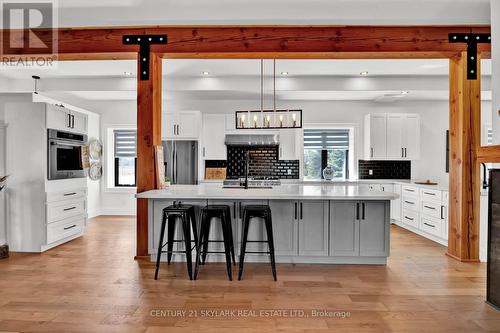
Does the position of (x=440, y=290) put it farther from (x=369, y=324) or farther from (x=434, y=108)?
(x=434, y=108)

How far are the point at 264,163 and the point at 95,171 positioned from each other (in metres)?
3.76

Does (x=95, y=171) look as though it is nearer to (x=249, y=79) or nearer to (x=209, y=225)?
(x=249, y=79)

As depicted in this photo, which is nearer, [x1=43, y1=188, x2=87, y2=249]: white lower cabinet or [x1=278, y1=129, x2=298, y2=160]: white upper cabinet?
[x1=43, y1=188, x2=87, y2=249]: white lower cabinet

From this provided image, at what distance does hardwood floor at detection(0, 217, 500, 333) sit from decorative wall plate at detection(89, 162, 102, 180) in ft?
A: 10.1

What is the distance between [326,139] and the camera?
284 inches

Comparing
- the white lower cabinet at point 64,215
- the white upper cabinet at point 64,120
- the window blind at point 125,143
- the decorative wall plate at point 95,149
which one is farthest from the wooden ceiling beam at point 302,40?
the window blind at point 125,143

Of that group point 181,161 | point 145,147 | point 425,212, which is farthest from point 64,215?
point 425,212

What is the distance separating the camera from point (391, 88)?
582 centimetres

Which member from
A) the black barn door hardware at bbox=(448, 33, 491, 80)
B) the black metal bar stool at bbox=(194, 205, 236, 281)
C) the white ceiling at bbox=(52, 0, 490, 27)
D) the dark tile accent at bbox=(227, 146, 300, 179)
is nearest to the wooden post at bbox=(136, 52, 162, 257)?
the white ceiling at bbox=(52, 0, 490, 27)

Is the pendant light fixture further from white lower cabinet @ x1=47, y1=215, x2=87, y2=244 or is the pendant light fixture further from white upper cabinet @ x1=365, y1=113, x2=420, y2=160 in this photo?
white lower cabinet @ x1=47, y1=215, x2=87, y2=244

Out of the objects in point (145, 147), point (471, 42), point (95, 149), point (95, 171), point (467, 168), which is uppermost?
point (471, 42)

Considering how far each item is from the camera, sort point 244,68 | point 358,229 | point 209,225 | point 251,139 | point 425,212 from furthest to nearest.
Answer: point 251,139 < point 244,68 < point 425,212 < point 358,229 < point 209,225

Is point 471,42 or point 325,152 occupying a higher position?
point 471,42

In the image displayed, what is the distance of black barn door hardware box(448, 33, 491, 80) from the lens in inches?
157
